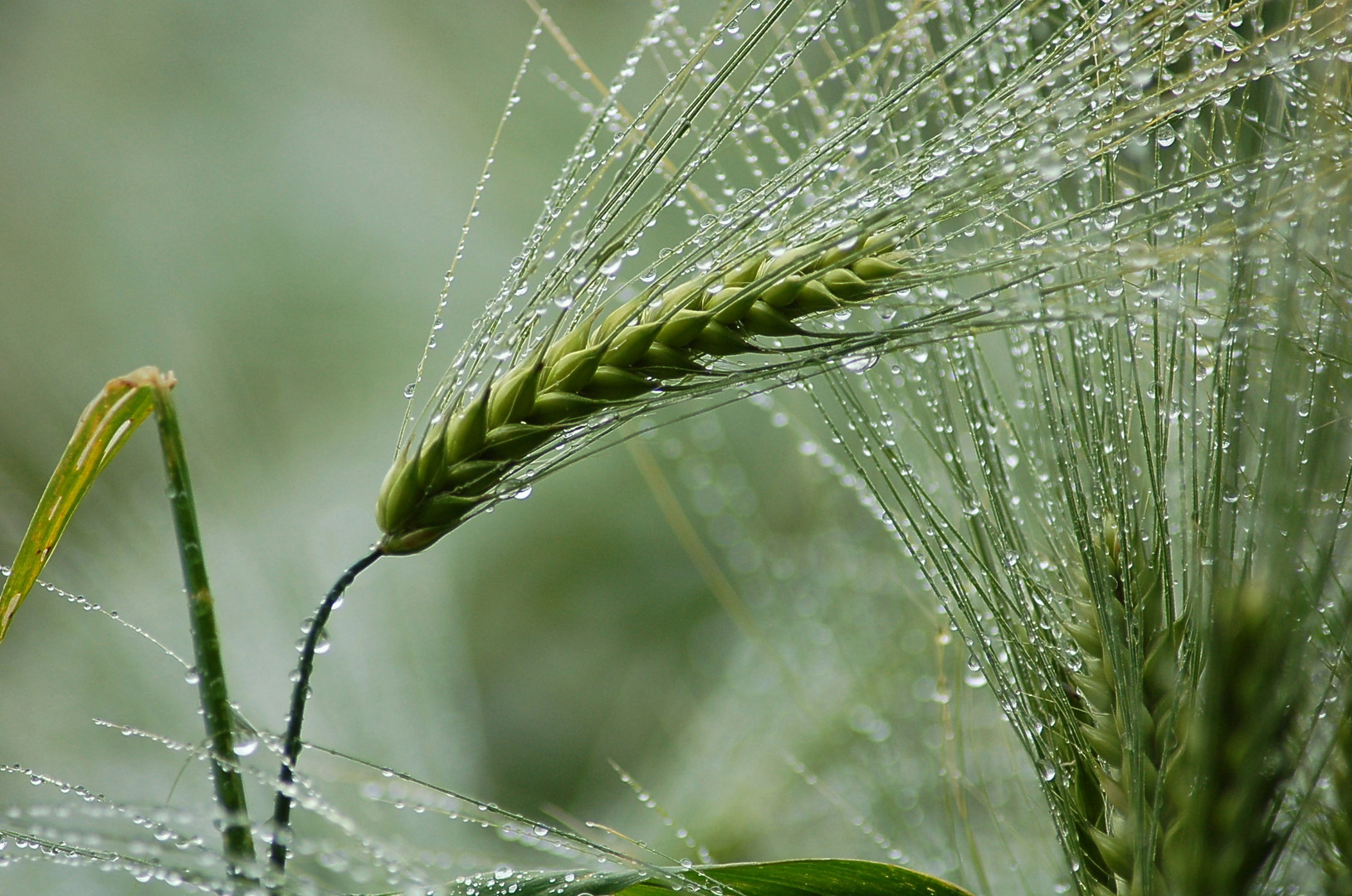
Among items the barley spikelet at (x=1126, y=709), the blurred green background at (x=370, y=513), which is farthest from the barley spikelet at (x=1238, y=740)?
the blurred green background at (x=370, y=513)

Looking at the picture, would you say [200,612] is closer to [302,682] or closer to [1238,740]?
[302,682]

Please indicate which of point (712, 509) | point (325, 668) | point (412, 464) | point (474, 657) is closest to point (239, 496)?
point (325, 668)

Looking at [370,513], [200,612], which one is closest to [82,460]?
[200,612]

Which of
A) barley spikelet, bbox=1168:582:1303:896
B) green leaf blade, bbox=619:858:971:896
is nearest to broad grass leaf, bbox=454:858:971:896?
green leaf blade, bbox=619:858:971:896

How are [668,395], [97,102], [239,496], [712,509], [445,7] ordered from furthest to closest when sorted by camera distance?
1. [445,7]
2. [97,102]
3. [712,509]
4. [239,496]
5. [668,395]

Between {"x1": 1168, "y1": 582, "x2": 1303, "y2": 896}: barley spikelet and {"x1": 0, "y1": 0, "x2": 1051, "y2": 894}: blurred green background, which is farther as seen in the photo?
{"x1": 0, "y1": 0, "x2": 1051, "y2": 894}: blurred green background

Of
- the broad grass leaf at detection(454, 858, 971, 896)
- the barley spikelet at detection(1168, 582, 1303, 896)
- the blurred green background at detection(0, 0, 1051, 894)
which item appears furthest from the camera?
the blurred green background at detection(0, 0, 1051, 894)

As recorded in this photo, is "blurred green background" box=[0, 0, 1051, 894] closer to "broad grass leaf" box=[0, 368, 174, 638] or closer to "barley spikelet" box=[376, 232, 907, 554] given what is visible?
"barley spikelet" box=[376, 232, 907, 554]

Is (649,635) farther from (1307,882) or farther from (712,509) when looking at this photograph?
(1307,882)
